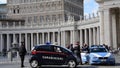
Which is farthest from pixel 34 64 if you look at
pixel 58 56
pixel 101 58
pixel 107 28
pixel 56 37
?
pixel 56 37

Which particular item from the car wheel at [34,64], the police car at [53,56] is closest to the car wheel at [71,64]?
the police car at [53,56]

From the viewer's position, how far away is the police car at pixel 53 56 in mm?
30094

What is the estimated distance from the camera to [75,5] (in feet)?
456

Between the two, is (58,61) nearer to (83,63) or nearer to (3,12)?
(83,63)

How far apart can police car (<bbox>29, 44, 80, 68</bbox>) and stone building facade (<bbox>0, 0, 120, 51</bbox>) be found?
89.7 feet

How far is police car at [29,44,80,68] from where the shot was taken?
3009cm

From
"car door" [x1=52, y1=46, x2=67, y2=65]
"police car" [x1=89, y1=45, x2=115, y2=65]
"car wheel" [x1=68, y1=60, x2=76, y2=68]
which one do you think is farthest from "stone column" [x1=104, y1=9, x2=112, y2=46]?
"car door" [x1=52, y1=46, x2=67, y2=65]

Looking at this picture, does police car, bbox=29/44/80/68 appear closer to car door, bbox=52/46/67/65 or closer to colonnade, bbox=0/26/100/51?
car door, bbox=52/46/67/65

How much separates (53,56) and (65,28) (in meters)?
69.2

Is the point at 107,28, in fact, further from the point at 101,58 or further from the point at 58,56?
the point at 58,56

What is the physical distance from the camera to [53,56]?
30.2 metres

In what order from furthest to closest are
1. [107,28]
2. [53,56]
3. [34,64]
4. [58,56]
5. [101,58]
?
[107,28], [101,58], [34,64], [53,56], [58,56]

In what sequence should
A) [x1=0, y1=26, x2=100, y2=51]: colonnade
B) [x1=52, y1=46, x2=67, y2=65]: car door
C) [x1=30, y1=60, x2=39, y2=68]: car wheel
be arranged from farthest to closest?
[x1=0, y1=26, x2=100, y2=51]: colonnade < [x1=30, y1=60, x2=39, y2=68]: car wheel < [x1=52, y1=46, x2=67, y2=65]: car door

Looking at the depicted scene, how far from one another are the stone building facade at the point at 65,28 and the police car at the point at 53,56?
27.3 meters
